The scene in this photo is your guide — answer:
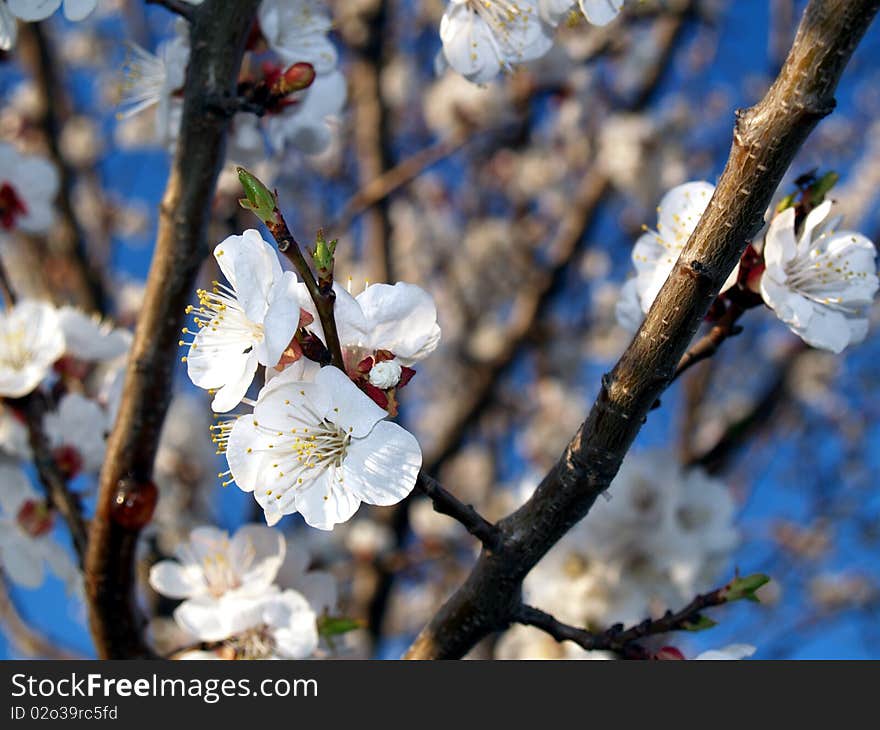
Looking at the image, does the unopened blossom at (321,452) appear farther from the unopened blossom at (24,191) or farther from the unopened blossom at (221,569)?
the unopened blossom at (24,191)

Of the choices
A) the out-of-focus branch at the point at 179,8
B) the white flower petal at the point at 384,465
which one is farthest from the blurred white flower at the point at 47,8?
the white flower petal at the point at 384,465

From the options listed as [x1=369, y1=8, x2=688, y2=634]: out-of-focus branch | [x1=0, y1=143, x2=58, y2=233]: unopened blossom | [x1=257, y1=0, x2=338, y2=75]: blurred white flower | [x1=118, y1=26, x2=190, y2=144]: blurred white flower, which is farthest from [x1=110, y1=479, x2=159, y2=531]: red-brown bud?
[x1=369, y1=8, x2=688, y2=634]: out-of-focus branch

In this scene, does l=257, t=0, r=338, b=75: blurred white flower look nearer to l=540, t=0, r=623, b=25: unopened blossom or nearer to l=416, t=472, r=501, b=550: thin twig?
l=540, t=0, r=623, b=25: unopened blossom

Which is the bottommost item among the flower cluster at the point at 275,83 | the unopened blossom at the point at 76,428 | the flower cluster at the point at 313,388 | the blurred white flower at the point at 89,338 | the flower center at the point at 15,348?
the flower cluster at the point at 313,388

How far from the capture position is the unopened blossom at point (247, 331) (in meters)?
0.91

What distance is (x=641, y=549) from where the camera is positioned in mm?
2170

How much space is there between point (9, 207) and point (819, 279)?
1694mm

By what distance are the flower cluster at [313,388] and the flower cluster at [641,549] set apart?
1173mm

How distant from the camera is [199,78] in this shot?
1.31 m

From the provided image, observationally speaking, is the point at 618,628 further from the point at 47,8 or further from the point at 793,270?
the point at 47,8

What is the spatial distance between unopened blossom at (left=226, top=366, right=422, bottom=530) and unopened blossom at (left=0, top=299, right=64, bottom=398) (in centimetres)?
81

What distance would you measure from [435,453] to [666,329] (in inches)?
96.0

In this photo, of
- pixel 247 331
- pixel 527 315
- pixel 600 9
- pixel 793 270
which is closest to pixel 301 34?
pixel 600 9

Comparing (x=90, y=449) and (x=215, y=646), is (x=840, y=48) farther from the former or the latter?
(x=90, y=449)
